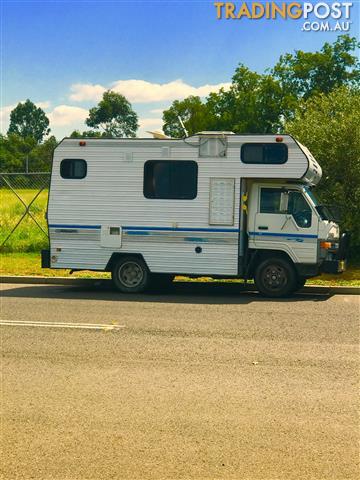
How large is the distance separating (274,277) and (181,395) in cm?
730

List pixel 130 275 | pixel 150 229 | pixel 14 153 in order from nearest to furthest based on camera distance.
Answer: pixel 150 229, pixel 130 275, pixel 14 153

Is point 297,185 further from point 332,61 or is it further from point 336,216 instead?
point 332,61

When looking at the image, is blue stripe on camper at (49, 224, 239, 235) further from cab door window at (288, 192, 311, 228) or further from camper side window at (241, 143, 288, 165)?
camper side window at (241, 143, 288, 165)

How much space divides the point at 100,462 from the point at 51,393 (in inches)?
72.8

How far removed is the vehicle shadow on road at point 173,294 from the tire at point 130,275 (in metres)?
0.18

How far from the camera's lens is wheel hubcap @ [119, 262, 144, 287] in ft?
46.4

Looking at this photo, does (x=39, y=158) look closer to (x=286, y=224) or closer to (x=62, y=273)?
(x=62, y=273)

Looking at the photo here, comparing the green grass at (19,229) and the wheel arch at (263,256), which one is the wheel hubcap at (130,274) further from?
the green grass at (19,229)

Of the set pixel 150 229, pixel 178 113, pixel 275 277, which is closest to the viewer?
pixel 275 277

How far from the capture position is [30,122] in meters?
152

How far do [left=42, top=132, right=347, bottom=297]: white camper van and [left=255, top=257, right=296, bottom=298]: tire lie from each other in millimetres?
20

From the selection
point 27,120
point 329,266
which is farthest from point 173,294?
point 27,120

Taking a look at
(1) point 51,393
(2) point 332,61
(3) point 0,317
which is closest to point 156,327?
(3) point 0,317

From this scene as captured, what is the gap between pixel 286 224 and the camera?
44.2 ft
